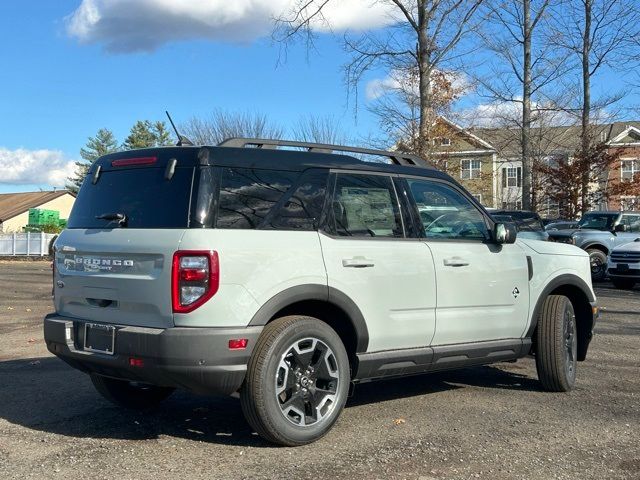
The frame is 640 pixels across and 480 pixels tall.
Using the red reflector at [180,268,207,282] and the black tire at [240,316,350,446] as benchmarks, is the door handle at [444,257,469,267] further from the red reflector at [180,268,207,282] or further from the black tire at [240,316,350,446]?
the red reflector at [180,268,207,282]

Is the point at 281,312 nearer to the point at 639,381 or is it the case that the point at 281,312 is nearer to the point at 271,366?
the point at 271,366

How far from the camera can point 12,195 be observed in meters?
86.3

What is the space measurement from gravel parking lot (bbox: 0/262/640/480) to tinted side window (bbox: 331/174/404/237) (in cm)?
143

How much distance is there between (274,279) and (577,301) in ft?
11.9

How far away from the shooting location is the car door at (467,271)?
18.9 ft

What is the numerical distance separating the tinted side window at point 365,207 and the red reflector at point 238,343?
3.55 feet

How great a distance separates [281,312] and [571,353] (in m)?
3.18

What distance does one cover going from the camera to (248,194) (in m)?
4.91

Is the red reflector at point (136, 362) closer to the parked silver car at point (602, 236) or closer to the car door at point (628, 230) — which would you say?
the parked silver car at point (602, 236)

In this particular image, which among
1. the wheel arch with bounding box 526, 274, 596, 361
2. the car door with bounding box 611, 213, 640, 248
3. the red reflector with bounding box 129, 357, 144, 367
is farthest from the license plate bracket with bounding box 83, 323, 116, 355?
the car door with bounding box 611, 213, 640, 248

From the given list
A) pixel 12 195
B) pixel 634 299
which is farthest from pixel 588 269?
pixel 12 195

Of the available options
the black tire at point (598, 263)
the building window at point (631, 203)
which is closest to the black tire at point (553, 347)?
the black tire at point (598, 263)

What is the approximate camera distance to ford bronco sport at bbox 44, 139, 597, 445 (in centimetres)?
457

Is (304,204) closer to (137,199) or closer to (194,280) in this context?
(194,280)
